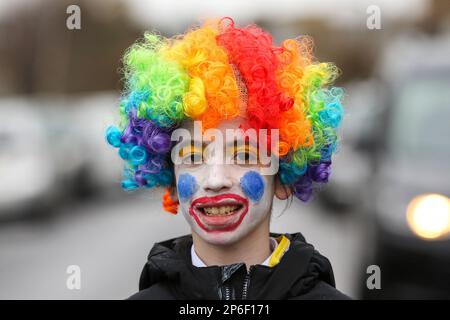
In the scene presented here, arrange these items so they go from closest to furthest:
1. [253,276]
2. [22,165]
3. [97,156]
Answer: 1. [253,276]
2. [22,165]
3. [97,156]

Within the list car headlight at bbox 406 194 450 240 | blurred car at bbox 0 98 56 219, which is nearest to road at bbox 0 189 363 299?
blurred car at bbox 0 98 56 219

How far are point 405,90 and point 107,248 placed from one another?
5.38 m

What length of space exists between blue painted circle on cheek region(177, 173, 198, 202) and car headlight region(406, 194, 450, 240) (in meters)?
3.72

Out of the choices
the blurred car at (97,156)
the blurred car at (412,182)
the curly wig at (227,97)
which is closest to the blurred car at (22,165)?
the blurred car at (97,156)

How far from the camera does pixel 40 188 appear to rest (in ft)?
46.4

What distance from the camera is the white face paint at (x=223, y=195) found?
3.06 meters

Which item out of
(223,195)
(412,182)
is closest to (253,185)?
(223,195)

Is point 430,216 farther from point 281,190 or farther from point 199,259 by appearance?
point 199,259

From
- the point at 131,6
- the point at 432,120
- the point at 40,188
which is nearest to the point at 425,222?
the point at 432,120

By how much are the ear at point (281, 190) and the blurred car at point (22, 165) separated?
10.5m

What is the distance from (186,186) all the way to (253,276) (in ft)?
1.34

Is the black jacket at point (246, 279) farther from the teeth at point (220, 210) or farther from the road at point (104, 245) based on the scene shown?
the road at point (104, 245)

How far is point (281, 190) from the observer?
130 inches
